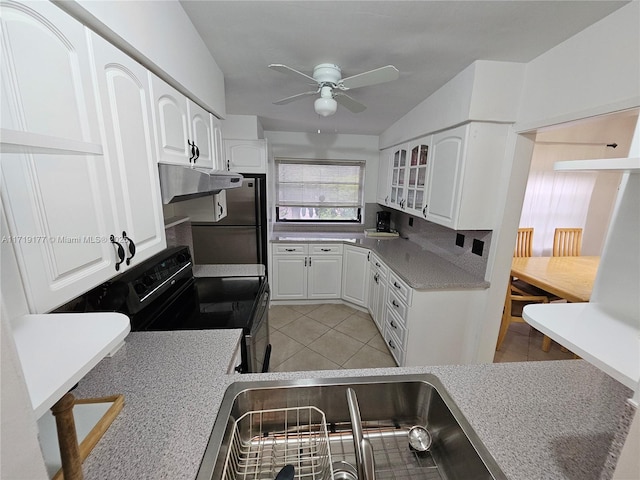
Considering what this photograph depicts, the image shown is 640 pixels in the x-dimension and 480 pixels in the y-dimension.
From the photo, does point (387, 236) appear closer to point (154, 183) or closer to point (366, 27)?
point (366, 27)

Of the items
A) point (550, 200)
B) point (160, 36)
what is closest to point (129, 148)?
point (160, 36)

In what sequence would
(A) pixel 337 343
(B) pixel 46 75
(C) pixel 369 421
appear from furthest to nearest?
(A) pixel 337 343 < (C) pixel 369 421 < (B) pixel 46 75

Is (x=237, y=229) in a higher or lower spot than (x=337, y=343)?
higher

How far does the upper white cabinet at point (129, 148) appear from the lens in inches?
31.0

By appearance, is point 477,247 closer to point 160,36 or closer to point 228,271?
point 228,271

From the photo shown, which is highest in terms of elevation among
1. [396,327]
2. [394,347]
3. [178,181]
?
[178,181]

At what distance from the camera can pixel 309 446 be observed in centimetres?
88

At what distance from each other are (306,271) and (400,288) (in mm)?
1442

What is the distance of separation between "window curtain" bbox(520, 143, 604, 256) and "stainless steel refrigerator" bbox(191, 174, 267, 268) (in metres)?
3.28

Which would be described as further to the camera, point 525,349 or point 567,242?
point 567,242

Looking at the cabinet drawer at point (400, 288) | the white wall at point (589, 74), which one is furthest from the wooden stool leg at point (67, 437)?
the white wall at point (589, 74)

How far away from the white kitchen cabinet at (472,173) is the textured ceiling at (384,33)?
1.37 ft

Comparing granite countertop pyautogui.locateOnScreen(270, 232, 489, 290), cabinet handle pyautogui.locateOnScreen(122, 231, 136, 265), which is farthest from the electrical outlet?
cabinet handle pyautogui.locateOnScreen(122, 231, 136, 265)

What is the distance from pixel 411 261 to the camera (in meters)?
2.59
